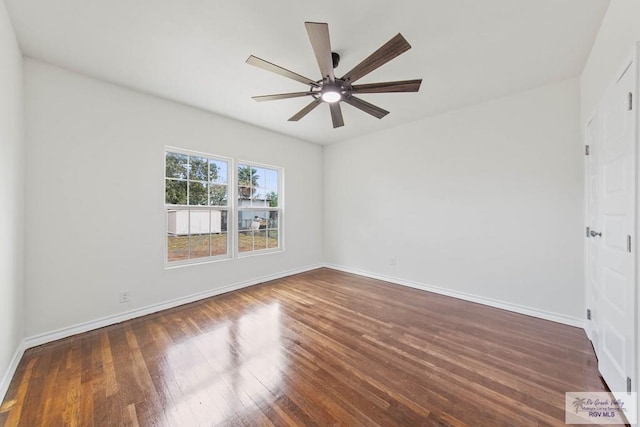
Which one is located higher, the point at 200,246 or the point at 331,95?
the point at 331,95

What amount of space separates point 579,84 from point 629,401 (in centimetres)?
286

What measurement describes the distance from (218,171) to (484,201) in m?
3.79

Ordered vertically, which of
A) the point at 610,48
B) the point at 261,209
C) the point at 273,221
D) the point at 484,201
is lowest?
the point at 273,221

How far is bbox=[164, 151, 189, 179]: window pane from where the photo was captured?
317cm

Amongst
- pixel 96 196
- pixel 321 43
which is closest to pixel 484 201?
pixel 321 43

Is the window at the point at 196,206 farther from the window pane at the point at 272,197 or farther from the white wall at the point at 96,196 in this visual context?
the window pane at the point at 272,197

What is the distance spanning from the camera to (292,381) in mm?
1759

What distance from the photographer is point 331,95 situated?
85.1 inches

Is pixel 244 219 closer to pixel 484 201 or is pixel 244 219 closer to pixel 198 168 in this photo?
pixel 198 168

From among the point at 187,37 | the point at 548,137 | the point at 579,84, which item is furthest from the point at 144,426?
the point at 579,84

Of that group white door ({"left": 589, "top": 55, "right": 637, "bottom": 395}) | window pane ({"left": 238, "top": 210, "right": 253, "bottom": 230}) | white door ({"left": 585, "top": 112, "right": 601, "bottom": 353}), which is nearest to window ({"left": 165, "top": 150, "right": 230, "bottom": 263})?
window pane ({"left": 238, "top": 210, "right": 253, "bottom": 230})

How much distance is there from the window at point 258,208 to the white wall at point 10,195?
7.35 ft

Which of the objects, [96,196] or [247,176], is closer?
[96,196]

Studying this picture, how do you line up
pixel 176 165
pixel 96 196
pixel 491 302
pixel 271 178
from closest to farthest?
pixel 96 196
pixel 491 302
pixel 176 165
pixel 271 178
